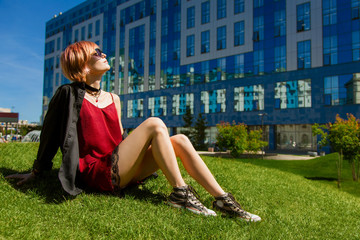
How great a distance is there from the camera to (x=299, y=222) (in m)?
3.88

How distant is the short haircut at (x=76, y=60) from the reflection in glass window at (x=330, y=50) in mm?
36630

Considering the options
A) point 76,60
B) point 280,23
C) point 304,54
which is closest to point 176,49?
point 280,23

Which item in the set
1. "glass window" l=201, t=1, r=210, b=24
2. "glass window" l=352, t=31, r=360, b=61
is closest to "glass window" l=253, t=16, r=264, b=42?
"glass window" l=201, t=1, r=210, b=24

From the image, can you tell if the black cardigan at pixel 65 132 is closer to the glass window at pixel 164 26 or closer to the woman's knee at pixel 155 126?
the woman's knee at pixel 155 126

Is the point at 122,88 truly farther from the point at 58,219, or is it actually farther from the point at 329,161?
the point at 58,219

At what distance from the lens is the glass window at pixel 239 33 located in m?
40.7

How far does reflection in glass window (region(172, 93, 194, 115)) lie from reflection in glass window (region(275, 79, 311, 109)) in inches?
535

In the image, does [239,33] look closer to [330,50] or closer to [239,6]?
[239,6]

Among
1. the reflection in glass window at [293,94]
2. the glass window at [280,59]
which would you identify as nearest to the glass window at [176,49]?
the glass window at [280,59]

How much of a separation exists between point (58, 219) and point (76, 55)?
1.85 m

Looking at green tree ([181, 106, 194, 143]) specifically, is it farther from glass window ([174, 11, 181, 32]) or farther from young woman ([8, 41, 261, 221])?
young woman ([8, 41, 261, 221])

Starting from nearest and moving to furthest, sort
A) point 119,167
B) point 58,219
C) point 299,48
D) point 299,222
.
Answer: point 58,219 < point 119,167 < point 299,222 < point 299,48

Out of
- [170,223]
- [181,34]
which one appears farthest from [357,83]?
[170,223]

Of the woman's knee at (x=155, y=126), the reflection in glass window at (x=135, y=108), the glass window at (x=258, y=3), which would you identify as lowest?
the woman's knee at (x=155, y=126)
